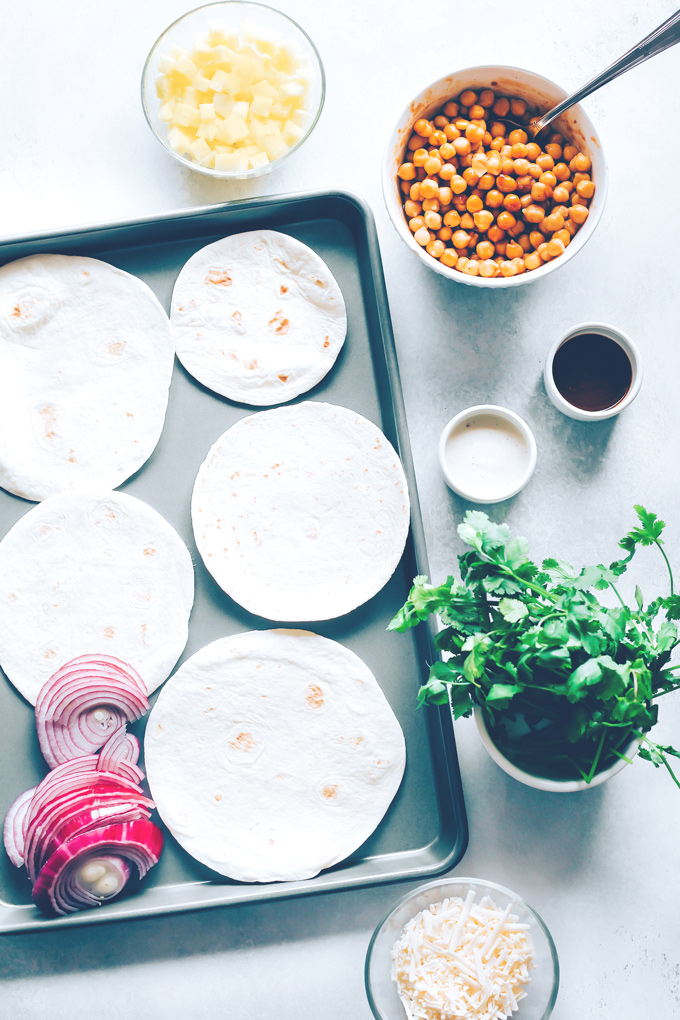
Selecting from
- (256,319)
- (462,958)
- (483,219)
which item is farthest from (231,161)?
(462,958)

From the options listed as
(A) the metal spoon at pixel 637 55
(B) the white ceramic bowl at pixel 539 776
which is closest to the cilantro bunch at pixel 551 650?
(B) the white ceramic bowl at pixel 539 776

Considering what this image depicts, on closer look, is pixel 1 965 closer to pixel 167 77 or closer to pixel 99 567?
pixel 99 567

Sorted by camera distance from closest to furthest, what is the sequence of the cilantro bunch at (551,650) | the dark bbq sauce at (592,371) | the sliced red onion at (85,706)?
the cilantro bunch at (551,650), the sliced red onion at (85,706), the dark bbq sauce at (592,371)

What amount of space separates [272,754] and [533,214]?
56.5 inches

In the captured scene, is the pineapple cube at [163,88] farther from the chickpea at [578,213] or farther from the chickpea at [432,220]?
the chickpea at [578,213]

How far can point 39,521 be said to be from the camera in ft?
6.15

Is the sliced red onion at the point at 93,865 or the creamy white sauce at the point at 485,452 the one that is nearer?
the sliced red onion at the point at 93,865

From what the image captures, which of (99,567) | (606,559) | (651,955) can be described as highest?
(606,559)

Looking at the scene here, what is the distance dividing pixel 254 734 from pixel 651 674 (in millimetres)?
908

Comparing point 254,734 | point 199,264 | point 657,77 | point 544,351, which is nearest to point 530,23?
point 657,77

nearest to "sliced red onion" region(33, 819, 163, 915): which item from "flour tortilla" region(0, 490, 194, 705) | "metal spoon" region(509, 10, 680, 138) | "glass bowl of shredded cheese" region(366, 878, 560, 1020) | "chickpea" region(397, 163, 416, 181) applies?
"flour tortilla" region(0, 490, 194, 705)

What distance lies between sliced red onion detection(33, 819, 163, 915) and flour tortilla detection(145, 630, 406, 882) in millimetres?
91

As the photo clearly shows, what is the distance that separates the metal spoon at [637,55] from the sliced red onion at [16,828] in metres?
2.03

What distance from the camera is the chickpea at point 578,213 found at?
183 centimetres
